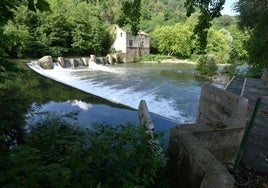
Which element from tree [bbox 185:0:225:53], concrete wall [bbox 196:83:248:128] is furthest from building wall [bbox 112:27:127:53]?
tree [bbox 185:0:225:53]

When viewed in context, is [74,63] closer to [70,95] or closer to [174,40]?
[70,95]

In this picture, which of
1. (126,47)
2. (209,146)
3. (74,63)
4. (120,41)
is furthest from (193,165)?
(120,41)

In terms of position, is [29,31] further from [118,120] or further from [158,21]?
[158,21]

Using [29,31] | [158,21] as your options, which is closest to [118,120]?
[29,31]

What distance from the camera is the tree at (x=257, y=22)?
8430 millimetres

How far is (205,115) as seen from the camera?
6500 mm

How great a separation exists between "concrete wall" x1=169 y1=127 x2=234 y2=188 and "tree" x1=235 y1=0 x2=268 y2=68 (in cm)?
757

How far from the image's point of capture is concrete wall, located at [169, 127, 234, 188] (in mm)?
2170

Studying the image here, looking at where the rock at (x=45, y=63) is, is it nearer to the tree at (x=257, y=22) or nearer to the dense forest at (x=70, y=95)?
the dense forest at (x=70, y=95)

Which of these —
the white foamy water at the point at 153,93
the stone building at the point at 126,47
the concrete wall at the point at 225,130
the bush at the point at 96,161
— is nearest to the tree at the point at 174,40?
the stone building at the point at 126,47

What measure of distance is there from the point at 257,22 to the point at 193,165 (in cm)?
933

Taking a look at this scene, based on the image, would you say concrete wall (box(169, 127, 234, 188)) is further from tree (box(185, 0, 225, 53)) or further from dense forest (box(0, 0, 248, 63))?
dense forest (box(0, 0, 248, 63))

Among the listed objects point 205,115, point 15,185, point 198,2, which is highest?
point 198,2

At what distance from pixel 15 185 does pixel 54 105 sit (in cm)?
804
